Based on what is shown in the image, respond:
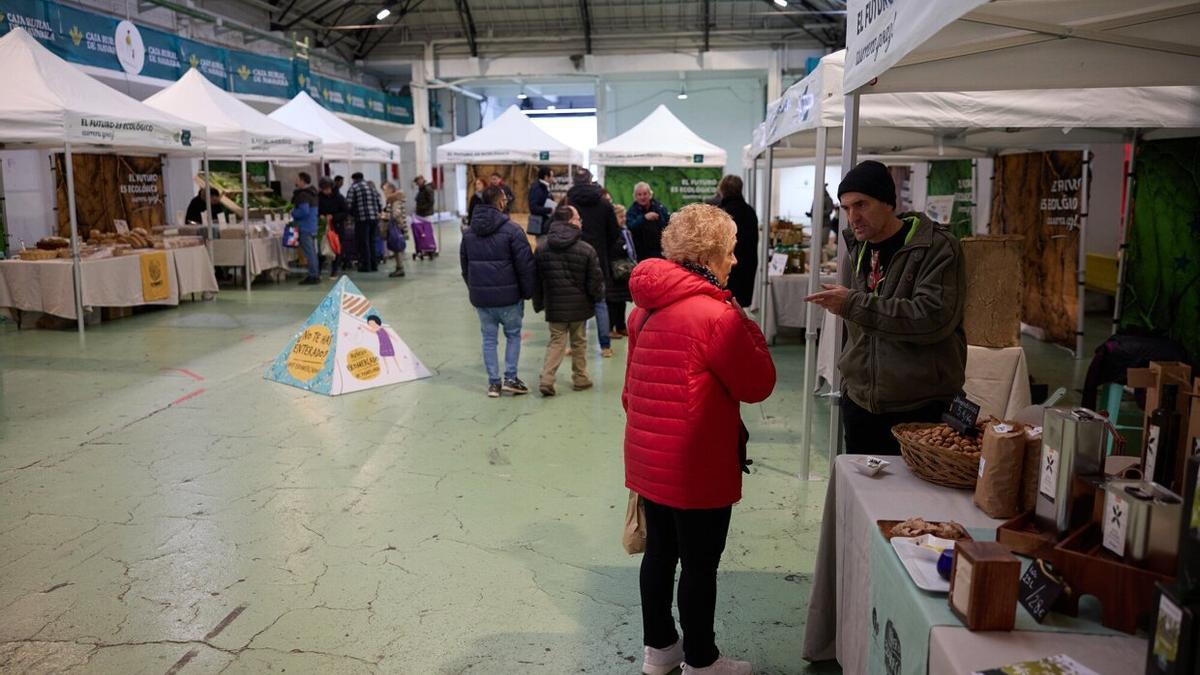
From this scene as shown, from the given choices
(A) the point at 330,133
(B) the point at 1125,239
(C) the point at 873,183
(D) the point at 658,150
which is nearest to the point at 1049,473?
(C) the point at 873,183

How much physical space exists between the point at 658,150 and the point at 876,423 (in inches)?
413

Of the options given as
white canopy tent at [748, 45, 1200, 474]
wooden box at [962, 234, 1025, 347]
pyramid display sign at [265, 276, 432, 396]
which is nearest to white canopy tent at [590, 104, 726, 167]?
pyramid display sign at [265, 276, 432, 396]

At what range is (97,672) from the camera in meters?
2.83

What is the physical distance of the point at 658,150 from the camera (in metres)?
13.0

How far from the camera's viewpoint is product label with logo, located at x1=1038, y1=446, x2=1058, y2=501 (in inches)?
70.7

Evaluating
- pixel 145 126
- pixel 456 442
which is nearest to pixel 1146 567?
pixel 456 442

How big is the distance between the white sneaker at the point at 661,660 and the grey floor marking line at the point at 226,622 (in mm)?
1515

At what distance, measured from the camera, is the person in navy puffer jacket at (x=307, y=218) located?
41.7 ft

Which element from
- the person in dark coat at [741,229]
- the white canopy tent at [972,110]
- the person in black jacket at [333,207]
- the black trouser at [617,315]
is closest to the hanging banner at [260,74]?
the person in black jacket at [333,207]

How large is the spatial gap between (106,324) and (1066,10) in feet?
31.4

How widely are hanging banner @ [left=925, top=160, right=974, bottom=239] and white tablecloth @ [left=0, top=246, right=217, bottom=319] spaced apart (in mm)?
8637

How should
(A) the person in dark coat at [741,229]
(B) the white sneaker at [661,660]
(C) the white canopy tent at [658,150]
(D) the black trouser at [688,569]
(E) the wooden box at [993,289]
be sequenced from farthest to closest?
(C) the white canopy tent at [658,150]
(A) the person in dark coat at [741,229]
(E) the wooden box at [993,289]
(B) the white sneaker at [661,660]
(D) the black trouser at [688,569]

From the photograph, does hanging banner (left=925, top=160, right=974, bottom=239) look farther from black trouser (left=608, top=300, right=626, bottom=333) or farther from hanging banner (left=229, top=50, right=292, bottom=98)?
hanging banner (left=229, top=50, right=292, bottom=98)

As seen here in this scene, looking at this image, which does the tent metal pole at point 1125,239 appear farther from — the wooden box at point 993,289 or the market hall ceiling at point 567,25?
the market hall ceiling at point 567,25
